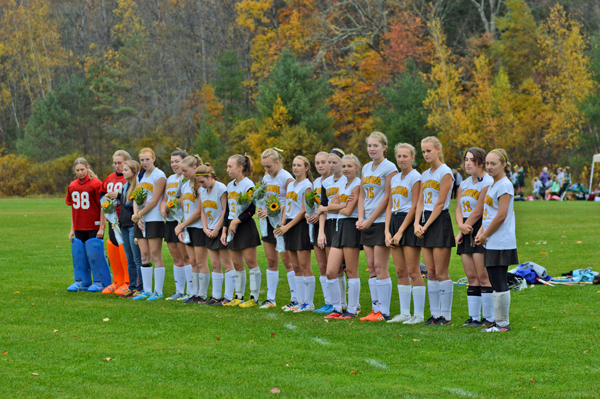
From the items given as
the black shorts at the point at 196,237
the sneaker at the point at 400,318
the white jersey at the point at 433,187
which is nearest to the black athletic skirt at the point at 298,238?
the black shorts at the point at 196,237

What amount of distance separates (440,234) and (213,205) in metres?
3.45

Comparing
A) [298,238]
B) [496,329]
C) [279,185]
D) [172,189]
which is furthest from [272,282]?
[496,329]

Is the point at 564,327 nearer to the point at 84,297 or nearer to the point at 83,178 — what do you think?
the point at 84,297

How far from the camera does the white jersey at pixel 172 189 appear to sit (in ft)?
32.6

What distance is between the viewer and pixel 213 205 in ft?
31.1

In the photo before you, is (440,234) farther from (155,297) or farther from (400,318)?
(155,297)

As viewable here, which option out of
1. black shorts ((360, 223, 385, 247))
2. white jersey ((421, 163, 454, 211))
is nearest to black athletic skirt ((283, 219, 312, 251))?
black shorts ((360, 223, 385, 247))

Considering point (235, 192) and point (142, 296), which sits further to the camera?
point (142, 296)

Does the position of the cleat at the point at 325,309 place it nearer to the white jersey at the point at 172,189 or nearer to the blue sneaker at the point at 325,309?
the blue sneaker at the point at 325,309

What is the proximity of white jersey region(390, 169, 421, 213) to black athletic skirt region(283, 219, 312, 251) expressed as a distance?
151 centimetres

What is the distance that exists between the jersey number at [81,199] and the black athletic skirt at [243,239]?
322cm

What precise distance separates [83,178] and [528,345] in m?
7.62

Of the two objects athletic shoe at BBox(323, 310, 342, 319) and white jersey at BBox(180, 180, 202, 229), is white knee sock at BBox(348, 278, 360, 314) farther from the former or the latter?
white jersey at BBox(180, 180, 202, 229)

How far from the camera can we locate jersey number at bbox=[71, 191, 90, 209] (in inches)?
438
